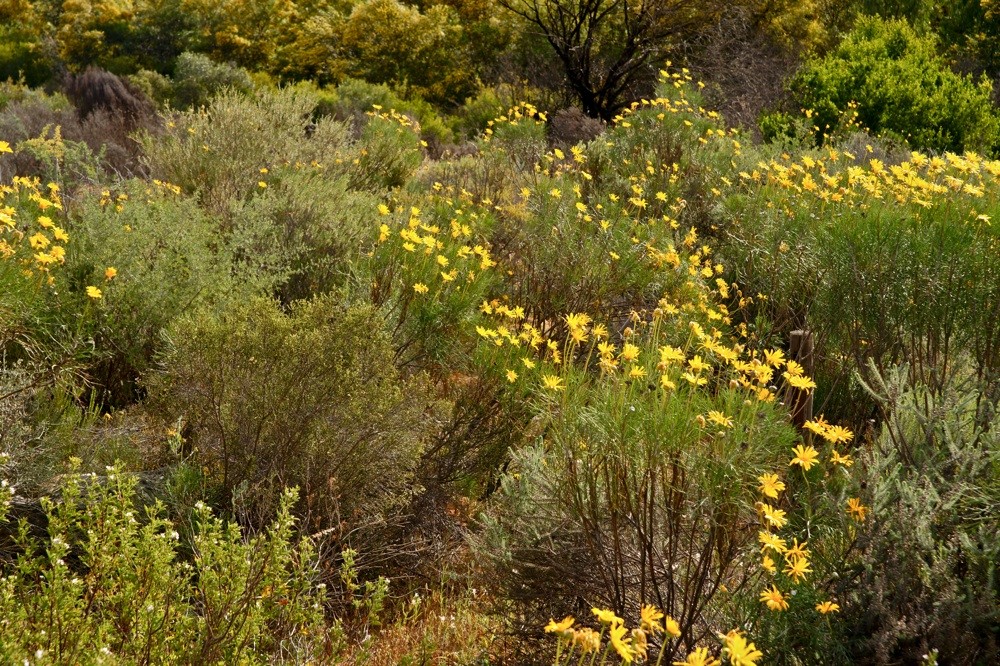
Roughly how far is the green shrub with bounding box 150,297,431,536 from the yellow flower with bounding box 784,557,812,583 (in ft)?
4.08

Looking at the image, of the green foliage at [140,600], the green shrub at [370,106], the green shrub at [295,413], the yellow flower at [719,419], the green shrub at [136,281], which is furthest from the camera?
the green shrub at [370,106]

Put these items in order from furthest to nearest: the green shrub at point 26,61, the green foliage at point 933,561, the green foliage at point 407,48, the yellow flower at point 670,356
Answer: the green shrub at point 26,61 < the green foliage at point 407,48 < the yellow flower at point 670,356 < the green foliage at point 933,561

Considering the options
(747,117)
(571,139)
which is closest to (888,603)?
(571,139)

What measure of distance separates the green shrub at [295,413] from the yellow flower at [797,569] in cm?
124

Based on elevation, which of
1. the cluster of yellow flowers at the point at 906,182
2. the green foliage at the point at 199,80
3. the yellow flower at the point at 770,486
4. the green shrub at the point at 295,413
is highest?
the cluster of yellow flowers at the point at 906,182

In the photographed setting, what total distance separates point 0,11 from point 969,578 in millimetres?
20618

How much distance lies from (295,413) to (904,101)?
29.6ft

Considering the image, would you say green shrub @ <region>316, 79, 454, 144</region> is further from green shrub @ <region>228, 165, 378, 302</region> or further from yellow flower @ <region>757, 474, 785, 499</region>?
yellow flower @ <region>757, 474, 785, 499</region>

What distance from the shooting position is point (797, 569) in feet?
6.93

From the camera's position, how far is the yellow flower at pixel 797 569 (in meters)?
2.12

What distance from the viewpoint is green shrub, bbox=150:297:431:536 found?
2863 millimetres

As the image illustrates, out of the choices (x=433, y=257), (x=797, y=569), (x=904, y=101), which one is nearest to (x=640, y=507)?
(x=797, y=569)

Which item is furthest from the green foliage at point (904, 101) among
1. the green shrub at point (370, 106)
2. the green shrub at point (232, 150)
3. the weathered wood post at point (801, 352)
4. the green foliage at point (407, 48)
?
the green foliage at point (407, 48)

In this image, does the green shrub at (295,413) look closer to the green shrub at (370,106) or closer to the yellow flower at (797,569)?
the yellow flower at (797,569)
